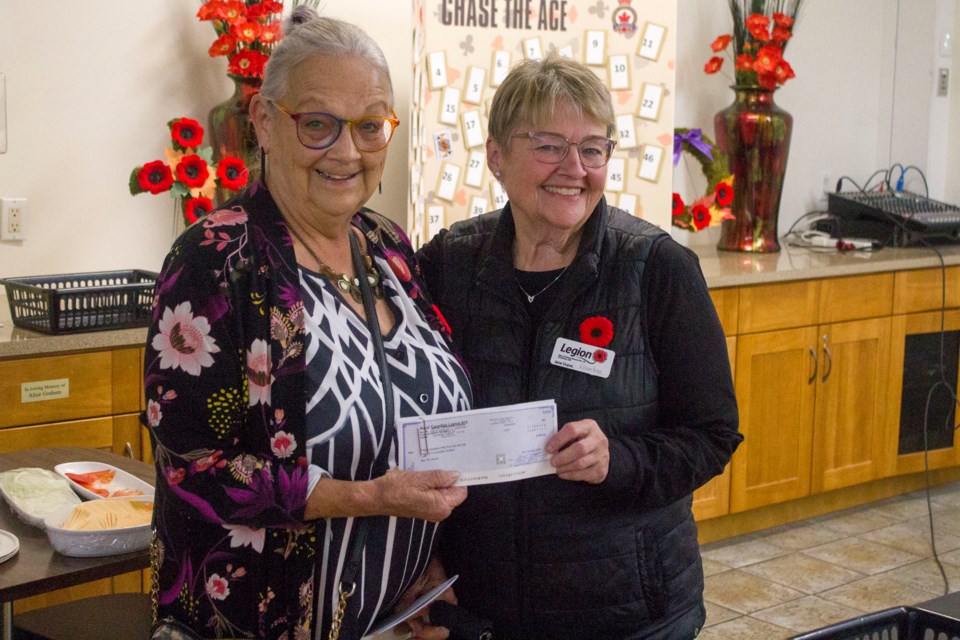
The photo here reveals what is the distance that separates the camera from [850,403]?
449 cm

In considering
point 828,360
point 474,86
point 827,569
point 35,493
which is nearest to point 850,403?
point 828,360

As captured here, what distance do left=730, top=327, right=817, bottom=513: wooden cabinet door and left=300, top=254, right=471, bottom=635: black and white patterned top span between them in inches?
101

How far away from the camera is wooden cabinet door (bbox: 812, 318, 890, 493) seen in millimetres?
4395

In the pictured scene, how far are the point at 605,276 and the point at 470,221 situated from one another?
13.5 inches

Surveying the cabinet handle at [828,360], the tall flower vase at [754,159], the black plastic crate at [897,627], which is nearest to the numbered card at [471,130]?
the tall flower vase at [754,159]

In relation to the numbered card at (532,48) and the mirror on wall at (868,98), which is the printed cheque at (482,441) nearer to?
the numbered card at (532,48)

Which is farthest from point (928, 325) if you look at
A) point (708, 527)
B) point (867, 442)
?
point (708, 527)

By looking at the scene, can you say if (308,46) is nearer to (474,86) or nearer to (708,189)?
(474,86)

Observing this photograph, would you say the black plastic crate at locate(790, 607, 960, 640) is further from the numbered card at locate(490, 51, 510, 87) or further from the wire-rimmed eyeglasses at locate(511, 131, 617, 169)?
the numbered card at locate(490, 51, 510, 87)

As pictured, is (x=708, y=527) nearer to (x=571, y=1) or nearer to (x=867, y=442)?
(x=867, y=442)

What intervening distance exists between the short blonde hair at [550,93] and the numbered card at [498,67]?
5.67ft

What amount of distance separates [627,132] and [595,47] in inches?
12.2

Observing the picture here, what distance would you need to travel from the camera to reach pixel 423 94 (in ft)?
11.2

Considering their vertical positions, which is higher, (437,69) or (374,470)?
(437,69)
